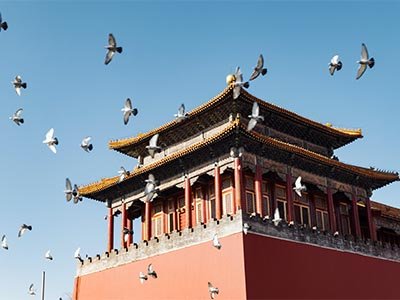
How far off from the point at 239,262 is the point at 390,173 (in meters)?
13.0

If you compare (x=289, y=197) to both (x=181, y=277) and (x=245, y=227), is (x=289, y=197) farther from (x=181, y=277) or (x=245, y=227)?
(x=181, y=277)

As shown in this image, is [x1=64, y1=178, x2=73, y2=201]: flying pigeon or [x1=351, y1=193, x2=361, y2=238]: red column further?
[x1=351, y1=193, x2=361, y2=238]: red column

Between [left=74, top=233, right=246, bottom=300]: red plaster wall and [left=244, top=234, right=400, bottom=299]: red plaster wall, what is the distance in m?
0.67

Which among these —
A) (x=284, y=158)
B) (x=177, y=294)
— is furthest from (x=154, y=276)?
(x=284, y=158)

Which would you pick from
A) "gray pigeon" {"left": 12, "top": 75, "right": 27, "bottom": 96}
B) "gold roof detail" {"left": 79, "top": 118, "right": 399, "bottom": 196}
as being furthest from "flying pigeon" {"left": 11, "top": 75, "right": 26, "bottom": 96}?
"gold roof detail" {"left": 79, "top": 118, "right": 399, "bottom": 196}

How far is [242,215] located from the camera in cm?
2370

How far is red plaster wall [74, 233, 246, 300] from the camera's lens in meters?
23.4

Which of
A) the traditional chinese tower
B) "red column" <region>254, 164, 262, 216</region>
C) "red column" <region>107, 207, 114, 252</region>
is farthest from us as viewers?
"red column" <region>107, 207, 114, 252</region>

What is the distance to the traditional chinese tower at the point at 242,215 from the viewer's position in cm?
2431

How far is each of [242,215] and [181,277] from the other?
14.5 feet

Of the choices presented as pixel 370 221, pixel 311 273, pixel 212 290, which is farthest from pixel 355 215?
pixel 212 290

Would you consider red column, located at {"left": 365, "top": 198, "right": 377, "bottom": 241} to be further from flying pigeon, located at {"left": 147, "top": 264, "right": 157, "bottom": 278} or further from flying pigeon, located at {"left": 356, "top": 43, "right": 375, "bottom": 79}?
flying pigeon, located at {"left": 356, "top": 43, "right": 375, "bottom": 79}

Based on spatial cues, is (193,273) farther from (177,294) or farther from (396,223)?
(396,223)

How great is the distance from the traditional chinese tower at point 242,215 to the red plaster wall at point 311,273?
49mm
